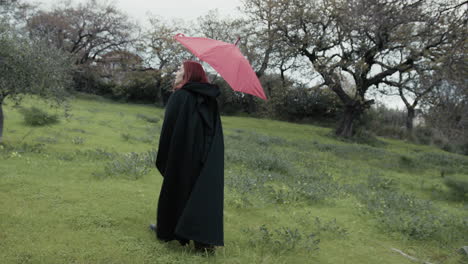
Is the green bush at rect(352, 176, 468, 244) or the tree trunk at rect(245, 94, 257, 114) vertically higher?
the tree trunk at rect(245, 94, 257, 114)

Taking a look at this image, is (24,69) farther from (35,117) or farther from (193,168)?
(193,168)

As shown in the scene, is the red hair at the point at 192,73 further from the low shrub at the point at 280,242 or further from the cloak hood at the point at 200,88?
the low shrub at the point at 280,242

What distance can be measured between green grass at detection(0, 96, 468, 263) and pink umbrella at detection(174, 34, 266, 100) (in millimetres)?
2013

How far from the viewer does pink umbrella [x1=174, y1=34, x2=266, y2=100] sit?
13.1 ft

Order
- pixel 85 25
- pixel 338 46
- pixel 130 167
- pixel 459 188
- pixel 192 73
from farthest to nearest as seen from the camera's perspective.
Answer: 1. pixel 85 25
2. pixel 338 46
3. pixel 459 188
4. pixel 130 167
5. pixel 192 73

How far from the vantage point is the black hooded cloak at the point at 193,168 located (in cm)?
404

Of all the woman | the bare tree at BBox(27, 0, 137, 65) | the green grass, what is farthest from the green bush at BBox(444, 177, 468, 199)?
the bare tree at BBox(27, 0, 137, 65)

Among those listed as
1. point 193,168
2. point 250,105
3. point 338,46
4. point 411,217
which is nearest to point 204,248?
point 193,168

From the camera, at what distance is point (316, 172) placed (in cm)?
999

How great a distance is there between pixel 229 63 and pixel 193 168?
51.7 inches

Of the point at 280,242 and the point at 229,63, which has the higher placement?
the point at 229,63

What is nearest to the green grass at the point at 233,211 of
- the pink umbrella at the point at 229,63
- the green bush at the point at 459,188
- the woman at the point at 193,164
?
the green bush at the point at 459,188

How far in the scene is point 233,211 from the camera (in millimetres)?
6055

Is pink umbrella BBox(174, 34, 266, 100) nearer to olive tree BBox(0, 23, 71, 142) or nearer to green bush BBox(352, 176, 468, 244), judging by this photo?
green bush BBox(352, 176, 468, 244)
